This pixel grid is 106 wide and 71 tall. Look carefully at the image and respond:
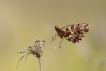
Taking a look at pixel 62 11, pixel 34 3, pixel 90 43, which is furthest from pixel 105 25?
pixel 34 3

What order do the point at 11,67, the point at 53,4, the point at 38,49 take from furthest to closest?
the point at 53,4
the point at 11,67
the point at 38,49

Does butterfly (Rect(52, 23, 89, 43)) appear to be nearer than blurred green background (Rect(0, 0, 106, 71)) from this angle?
Yes

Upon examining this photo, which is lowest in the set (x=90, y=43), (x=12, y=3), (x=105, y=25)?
(x=90, y=43)

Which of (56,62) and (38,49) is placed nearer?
(38,49)

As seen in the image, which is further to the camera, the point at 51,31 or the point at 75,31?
the point at 51,31

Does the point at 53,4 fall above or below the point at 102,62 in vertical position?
above

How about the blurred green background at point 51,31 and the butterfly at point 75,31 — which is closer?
the butterfly at point 75,31

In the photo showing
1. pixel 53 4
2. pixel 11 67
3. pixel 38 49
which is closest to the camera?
pixel 38 49

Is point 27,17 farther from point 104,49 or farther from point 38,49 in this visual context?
point 104,49
